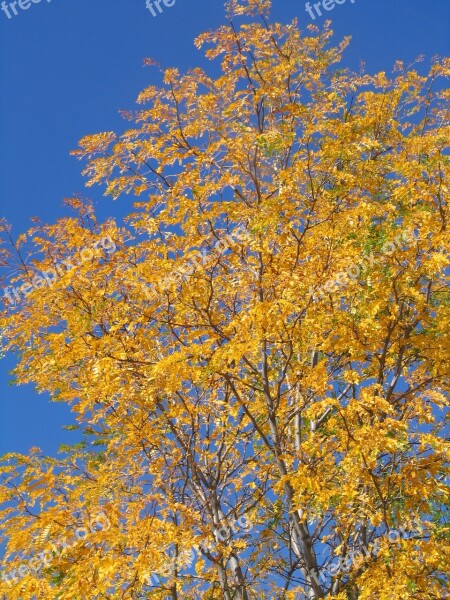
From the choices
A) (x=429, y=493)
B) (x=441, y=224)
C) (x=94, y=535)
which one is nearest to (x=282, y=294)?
(x=441, y=224)

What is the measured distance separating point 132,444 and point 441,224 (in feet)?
10.3

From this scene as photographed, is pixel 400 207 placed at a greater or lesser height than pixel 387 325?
greater

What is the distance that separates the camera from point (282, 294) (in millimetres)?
4676

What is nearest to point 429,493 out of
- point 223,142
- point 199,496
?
point 199,496

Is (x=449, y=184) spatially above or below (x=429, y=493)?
above

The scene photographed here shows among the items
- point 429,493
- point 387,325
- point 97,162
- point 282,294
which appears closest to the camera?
point 429,493

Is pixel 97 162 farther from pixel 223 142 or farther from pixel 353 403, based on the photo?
pixel 353 403

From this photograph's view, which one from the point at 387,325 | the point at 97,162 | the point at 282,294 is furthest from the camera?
the point at 97,162

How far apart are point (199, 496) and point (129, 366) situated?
1.61m

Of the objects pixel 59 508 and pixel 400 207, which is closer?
pixel 59 508

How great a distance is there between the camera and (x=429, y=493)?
4137 mm

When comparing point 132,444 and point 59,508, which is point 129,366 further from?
point 59,508

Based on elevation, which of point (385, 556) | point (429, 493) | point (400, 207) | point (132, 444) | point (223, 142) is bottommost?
point (385, 556)

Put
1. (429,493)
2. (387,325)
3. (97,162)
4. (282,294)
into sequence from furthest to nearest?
1. (97,162)
2. (387,325)
3. (282,294)
4. (429,493)
